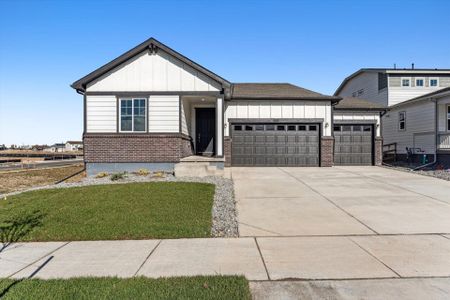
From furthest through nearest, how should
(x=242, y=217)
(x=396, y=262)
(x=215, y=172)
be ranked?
(x=215, y=172)
(x=242, y=217)
(x=396, y=262)

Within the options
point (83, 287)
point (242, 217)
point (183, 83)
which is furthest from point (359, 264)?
point (183, 83)

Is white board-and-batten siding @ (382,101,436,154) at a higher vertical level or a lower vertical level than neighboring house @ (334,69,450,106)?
lower

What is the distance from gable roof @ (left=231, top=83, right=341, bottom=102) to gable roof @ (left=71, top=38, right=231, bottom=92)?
2.08 meters

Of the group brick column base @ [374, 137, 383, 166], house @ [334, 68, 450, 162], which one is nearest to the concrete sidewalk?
brick column base @ [374, 137, 383, 166]

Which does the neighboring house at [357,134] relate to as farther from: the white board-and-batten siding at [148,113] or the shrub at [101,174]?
the shrub at [101,174]

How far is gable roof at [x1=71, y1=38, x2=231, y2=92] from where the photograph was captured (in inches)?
492

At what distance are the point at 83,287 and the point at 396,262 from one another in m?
4.09

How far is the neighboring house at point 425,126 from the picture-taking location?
15.8m

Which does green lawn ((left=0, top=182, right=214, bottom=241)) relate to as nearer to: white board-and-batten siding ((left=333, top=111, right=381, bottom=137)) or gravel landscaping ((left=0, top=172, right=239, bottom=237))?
gravel landscaping ((left=0, top=172, right=239, bottom=237))

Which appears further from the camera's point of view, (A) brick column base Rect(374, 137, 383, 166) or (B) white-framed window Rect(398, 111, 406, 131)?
(B) white-framed window Rect(398, 111, 406, 131)

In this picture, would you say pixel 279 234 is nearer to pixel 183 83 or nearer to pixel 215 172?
pixel 215 172

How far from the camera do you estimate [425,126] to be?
56.3ft

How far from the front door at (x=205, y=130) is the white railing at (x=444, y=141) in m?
13.2

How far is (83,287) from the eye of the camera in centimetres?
314
